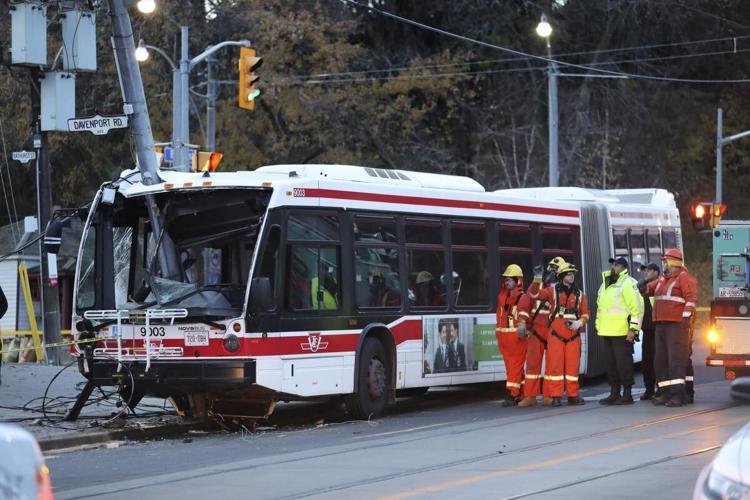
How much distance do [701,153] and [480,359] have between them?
1408 inches

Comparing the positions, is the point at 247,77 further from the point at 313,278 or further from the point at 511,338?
the point at 313,278

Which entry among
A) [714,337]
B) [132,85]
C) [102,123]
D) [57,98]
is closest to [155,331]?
[102,123]

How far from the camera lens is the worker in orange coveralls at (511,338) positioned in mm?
17766

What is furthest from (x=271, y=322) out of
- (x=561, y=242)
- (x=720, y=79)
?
(x=720, y=79)

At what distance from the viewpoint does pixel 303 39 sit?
38188 mm

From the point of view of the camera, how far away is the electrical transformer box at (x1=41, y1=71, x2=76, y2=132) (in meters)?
20.2

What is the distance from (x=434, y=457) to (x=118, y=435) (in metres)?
4.05

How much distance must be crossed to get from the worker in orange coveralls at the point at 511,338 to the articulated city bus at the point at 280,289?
0.55 metres

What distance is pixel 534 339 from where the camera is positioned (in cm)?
1780

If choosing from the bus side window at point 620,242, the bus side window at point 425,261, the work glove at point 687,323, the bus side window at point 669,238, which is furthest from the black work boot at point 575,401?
the bus side window at point 669,238

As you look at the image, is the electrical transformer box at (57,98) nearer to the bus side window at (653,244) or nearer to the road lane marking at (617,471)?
the bus side window at (653,244)

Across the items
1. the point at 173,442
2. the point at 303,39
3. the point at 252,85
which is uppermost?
the point at 303,39

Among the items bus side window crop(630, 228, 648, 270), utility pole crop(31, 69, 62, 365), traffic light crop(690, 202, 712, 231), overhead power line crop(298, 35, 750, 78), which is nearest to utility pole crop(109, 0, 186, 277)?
utility pole crop(31, 69, 62, 365)

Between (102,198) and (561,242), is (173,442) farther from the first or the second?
(561,242)
